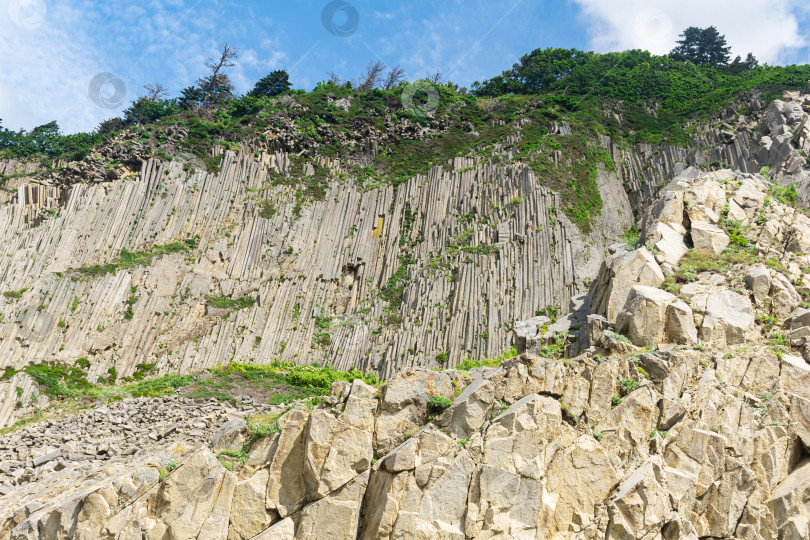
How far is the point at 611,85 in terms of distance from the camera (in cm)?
4831

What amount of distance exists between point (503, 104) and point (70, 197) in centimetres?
3072

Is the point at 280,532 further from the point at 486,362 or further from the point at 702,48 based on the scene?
the point at 702,48

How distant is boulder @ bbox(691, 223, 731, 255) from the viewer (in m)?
18.1

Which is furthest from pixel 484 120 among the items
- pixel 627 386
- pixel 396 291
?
pixel 627 386

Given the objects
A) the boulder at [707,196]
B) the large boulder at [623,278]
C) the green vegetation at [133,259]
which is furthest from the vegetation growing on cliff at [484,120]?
the large boulder at [623,278]

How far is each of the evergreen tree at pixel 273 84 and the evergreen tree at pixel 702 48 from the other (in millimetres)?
38652

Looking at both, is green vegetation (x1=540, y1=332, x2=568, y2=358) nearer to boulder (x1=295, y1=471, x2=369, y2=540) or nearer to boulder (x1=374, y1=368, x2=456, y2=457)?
boulder (x1=374, y1=368, x2=456, y2=457)

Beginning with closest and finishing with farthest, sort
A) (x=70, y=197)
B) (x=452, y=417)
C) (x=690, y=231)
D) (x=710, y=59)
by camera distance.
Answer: (x=452, y=417) < (x=690, y=231) < (x=70, y=197) < (x=710, y=59)

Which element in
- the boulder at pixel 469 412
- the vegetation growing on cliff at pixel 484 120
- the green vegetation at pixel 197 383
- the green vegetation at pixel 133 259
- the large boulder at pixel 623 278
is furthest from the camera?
the vegetation growing on cliff at pixel 484 120

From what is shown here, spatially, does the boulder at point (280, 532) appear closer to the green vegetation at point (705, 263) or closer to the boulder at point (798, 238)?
the green vegetation at point (705, 263)

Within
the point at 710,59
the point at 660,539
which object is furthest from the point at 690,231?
the point at 710,59

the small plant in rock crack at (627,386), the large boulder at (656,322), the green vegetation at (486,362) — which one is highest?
the large boulder at (656,322)

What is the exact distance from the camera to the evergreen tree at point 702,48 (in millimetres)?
60312

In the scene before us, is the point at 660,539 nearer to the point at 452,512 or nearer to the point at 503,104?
the point at 452,512
